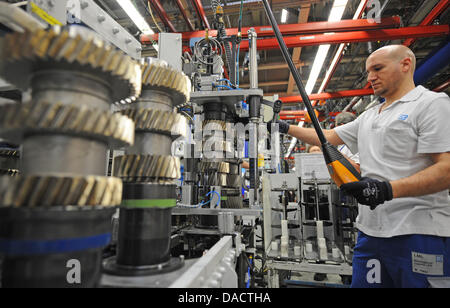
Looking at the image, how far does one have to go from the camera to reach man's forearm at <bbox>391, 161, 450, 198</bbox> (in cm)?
116

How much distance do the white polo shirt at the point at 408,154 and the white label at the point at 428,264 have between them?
112mm

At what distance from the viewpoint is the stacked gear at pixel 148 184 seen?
65 cm

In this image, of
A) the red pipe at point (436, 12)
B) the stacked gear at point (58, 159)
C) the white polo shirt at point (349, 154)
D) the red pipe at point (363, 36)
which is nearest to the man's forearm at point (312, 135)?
the white polo shirt at point (349, 154)

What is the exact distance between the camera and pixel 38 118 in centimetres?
43

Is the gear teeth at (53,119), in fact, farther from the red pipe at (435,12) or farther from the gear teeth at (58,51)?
the red pipe at (435,12)

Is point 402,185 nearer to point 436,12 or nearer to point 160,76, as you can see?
point 160,76

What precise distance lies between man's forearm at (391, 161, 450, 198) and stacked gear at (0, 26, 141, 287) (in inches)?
49.1

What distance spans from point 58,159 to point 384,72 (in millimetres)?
1736

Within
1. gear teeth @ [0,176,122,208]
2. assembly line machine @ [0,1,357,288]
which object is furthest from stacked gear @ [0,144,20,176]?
gear teeth @ [0,176,122,208]

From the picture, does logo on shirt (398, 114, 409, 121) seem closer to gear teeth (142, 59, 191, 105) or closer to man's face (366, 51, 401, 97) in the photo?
man's face (366, 51, 401, 97)

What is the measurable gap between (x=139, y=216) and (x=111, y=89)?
33 cm

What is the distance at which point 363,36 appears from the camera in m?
3.62
